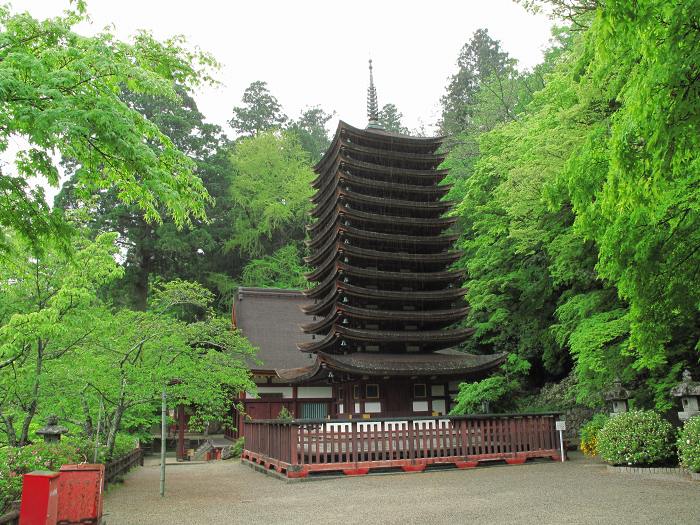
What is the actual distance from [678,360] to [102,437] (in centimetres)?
1588

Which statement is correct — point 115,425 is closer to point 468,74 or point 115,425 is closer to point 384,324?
point 384,324

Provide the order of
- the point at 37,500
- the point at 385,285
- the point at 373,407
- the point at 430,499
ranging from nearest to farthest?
the point at 37,500
the point at 430,499
the point at 373,407
the point at 385,285

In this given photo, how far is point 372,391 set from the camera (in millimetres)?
18578

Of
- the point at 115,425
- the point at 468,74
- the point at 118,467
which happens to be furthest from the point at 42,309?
the point at 468,74

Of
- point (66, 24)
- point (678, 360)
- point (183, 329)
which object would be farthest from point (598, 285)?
point (66, 24)

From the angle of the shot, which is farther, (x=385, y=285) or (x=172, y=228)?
(x=172, y=228)

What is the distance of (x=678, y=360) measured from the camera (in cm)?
1533

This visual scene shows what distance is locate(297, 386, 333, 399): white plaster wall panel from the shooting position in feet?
75.2

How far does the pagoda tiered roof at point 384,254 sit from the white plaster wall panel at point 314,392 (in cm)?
295

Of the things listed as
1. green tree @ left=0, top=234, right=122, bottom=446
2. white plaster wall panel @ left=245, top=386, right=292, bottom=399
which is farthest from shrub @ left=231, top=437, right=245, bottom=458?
green tree @ left=0, top=234, right=122, bottom=446

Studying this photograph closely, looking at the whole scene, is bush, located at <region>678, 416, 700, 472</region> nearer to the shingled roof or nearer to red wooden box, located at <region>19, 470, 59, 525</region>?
red wooden box, located at <region>19, 470, 59, 525</region>

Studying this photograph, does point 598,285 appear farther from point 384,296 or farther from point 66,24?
point 66,24

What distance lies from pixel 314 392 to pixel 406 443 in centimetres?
958

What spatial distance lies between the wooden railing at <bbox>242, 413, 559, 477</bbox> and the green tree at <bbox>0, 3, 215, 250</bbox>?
876cm
